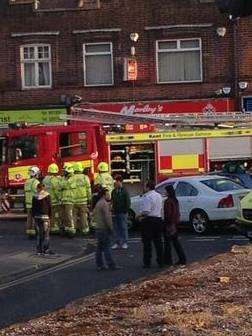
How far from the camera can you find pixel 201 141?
88.7ft

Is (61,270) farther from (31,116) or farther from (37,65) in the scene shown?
(37,65)

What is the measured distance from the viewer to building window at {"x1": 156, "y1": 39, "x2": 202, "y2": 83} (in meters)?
33.7

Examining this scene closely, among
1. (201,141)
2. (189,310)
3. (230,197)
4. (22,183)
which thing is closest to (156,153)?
(201,141)

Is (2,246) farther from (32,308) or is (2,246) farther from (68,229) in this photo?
(32,308)

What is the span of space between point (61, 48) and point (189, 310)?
2677cm

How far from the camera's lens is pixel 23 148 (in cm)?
2652

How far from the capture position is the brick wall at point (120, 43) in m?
33.4

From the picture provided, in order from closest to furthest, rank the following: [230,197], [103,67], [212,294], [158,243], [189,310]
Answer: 1. [189,310]
2. [212,294]
3. [158,243]
4. [230,197]
5. [103,67]

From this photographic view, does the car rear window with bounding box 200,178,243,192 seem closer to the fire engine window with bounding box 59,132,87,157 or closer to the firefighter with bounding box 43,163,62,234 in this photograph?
the firefighter with bounding box 43,163,62,234

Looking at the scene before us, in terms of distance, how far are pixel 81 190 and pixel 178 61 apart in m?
14.1

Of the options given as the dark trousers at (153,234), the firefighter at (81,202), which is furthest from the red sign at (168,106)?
the dark trousers at (153,234)

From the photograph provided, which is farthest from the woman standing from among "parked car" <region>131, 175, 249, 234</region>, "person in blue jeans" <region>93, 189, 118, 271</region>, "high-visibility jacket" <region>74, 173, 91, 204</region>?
"high-visibility jacket" <region>74, 173, 91, 204</region>

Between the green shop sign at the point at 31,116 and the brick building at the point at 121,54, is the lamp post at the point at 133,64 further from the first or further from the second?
the green shop sign at the point at 31,116

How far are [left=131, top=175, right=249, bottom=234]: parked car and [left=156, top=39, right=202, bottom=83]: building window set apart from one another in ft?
41.4
